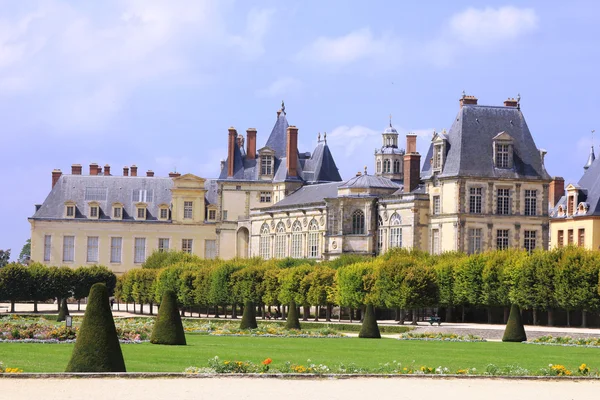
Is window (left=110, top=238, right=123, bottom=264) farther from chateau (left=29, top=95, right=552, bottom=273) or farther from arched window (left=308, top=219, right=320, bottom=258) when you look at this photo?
arched window (left=308, top=219, right=320, bottom=258)

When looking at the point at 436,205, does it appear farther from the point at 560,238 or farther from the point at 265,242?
the point at 265,242

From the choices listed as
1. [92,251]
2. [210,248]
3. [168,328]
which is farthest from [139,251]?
[168,328]

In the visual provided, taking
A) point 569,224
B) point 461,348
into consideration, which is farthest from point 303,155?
point 461,348

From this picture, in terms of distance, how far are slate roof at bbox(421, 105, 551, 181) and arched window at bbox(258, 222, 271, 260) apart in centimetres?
2138

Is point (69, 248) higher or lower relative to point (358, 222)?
lower

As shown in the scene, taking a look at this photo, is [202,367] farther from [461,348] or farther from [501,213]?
[501,213]

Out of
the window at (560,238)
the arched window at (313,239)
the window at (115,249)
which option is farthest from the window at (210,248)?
the window at (560,238)

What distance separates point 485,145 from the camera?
77.1 meters

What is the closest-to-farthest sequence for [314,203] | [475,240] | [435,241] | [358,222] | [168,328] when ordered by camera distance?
1. [168,328]
2. [475,240]
3. [435,241]
4. [358,222]
5. [314,203]

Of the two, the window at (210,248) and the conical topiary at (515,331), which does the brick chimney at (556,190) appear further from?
the conical topiary at (515,331)

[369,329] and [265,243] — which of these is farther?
[265,243]

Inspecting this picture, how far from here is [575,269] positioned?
56969mm

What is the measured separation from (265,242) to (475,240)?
23678 millimetres

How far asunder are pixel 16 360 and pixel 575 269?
3320cm
